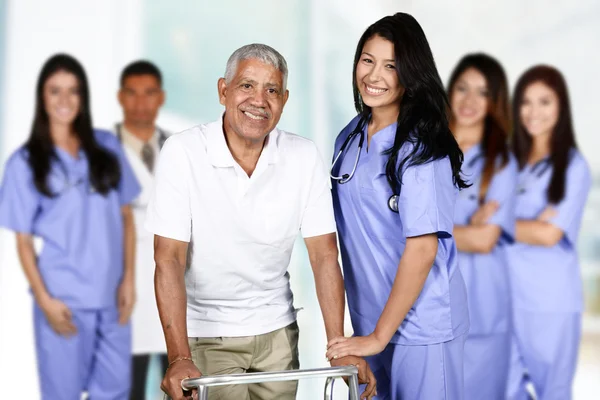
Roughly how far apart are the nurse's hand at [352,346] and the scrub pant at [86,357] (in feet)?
7.28

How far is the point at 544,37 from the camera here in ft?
14.2

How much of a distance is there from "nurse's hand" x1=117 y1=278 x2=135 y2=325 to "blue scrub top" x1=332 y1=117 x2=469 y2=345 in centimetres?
207

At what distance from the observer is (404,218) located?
2.02 m

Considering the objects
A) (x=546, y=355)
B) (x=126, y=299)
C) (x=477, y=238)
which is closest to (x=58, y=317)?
(x=126, y=299)

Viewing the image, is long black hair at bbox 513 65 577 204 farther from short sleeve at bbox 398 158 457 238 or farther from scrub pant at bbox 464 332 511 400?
short sleeve at bbox 398 158 457 238

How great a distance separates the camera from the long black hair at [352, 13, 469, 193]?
2.05m

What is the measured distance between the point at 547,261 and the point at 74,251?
7.86ft

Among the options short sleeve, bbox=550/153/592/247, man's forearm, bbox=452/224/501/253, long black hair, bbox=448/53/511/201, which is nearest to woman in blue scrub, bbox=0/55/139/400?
man's forearm, bbox=452/224/501/253

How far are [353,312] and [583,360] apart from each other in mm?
2664

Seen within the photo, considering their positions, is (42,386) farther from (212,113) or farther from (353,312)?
(353,312)

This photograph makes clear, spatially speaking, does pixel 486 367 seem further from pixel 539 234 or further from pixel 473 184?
pixel 473 184

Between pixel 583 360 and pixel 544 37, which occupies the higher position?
pixel 544 37

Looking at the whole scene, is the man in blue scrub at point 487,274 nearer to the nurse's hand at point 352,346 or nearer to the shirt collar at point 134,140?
the shirt collar at point 134,140

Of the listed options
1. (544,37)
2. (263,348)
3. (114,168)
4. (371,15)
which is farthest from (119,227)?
(544,37)
